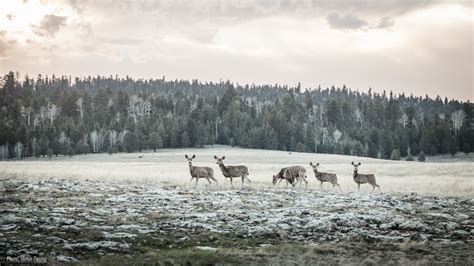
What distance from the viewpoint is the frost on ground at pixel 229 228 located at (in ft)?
40.6

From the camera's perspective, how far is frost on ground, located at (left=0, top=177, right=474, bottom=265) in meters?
12.4

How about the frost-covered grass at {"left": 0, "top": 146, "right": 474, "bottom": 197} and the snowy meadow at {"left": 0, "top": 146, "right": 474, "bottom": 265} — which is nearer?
the snowy meadow at {"left": 0, "top": 146, "right": 474, "bottom": 265}

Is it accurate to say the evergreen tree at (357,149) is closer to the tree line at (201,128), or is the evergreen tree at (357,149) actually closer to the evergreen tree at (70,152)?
the tree line at (201,128)

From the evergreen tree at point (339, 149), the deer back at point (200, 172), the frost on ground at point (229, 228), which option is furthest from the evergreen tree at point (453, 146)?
the frost on ground at point (229, 228)

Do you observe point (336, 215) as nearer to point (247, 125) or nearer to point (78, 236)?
point (78, 236)

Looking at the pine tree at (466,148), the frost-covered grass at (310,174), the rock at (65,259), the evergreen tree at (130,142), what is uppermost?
the evergreen tree at (130,142)

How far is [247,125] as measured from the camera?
127 meters

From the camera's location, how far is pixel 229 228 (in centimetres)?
1562

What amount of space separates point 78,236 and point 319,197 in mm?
13772

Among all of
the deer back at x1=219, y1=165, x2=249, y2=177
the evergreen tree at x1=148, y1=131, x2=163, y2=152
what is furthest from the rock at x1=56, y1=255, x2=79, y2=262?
the evergreen tree at x1=148, y1=131, x2=163, y2=152

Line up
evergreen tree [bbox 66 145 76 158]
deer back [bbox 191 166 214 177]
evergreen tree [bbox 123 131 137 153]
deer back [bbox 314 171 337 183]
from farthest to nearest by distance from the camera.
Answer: evergreen tree [bbox 123 131 137 153] < evergreen tree [bbox 66 145 76 158] < deer back [bbox 314 171 337 183] < deer back [bbox 191 166 214 177]

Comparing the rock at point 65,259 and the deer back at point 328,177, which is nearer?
the rock at point 65,259

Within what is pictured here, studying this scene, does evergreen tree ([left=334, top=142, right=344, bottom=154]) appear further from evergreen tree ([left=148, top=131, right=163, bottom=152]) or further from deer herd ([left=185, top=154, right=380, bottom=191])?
deer herd ([left=185, top=154, right=380, bottom=191])

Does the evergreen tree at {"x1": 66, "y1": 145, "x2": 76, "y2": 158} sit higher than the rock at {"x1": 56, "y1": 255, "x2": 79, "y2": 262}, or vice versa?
the evergreen tree at {"x1": 66, "y1": 145, "x2": 76, "y2": 158}
